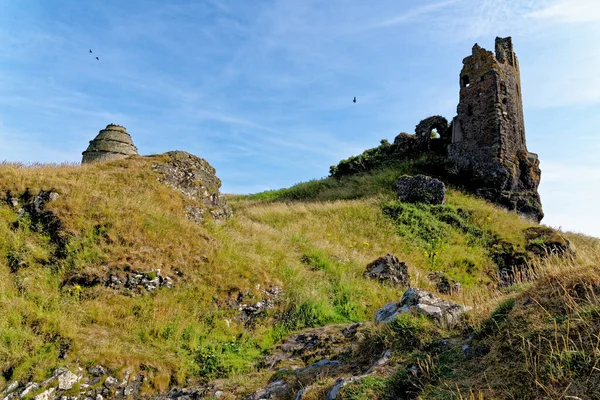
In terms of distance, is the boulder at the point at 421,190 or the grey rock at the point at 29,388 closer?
the grey rock at the point at 29,388

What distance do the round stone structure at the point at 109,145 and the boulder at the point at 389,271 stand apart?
46.0ft

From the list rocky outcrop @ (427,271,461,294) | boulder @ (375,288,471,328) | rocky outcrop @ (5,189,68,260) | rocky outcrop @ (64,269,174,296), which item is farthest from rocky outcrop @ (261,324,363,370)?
rocky outcrop @ (5,189,68,260)

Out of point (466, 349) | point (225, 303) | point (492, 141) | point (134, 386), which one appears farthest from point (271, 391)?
point (492, 141)

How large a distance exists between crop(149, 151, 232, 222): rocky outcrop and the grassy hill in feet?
1.32

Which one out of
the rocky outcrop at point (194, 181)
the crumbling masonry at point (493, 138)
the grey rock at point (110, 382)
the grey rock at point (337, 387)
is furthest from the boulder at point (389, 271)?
the crumbling masonry at point (493, 138)

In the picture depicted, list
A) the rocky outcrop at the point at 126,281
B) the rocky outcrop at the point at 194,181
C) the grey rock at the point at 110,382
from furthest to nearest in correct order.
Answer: the rocky outcrop at the point at 194,181
the rocky outcrop at the point at 126,281
the grey rock at the point at 110,382

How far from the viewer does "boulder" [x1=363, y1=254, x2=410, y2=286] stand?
1153cm

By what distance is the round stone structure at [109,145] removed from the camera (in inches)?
755

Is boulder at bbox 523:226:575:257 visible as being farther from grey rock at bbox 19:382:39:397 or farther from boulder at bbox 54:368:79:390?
grey rock at bbox 19:382:39:397

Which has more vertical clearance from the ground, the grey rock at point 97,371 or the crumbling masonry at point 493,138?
the crumbling masonry at point 493,138

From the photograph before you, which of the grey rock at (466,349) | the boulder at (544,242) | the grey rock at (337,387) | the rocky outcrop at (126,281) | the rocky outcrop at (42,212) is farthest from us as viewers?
the boulder at (544,242)

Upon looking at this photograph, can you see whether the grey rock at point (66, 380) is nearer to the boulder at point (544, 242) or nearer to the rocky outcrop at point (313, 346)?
the rocky outcrop at point (313, 346)

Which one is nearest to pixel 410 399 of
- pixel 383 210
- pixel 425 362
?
pixel 425 362

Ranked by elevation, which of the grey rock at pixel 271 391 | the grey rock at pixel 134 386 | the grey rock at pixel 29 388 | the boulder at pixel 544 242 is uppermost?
the boulder at pixel 544 242
